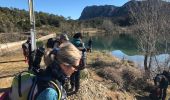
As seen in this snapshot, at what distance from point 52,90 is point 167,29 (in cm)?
2231

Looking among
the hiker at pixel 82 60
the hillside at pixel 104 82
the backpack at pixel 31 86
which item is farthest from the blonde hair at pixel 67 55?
the hillside at pixel 104 82

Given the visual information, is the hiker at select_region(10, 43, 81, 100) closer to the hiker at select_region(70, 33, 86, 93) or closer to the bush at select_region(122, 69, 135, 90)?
the hiker at select_region(70, 33, 86, 93)

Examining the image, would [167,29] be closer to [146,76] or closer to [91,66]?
[146,76]

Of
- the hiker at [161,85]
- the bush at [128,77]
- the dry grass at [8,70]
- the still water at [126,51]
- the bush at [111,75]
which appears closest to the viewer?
the dry grass at [8,70]

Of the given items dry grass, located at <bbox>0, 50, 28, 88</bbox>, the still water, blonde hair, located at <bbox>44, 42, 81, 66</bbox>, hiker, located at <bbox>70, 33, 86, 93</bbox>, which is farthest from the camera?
the still water

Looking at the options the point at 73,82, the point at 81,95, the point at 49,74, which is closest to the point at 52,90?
the point at 49,74

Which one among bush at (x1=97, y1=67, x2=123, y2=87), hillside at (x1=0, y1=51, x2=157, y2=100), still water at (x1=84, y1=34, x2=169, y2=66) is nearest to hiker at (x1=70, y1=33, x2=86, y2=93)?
hillside at (x1=0, y1=51, x2=157, y2=100)

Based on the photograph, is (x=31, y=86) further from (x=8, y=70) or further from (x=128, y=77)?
(x=128, y=77)

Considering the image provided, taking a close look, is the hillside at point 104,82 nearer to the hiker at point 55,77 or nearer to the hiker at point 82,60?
the hiker at point 82,60

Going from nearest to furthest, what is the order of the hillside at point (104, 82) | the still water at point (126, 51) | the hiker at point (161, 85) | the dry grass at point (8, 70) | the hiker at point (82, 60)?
1. the hiker at point (82, 60)
2. the hillside at point (104, 82)
3. the dry grass at point (8, 70)
4. the hiker at point (161, 85)
5. the still water at point (126, 51)

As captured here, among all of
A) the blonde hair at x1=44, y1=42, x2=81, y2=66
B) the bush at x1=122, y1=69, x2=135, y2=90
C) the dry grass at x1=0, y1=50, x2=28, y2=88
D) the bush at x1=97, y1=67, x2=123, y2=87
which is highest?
the blonde hair at x1=44, y1=42, x2=81, y2=66

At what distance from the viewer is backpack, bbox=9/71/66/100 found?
11.3 feet

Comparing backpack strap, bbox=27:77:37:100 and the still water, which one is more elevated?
backpack strap, bbox=27:77:37:100

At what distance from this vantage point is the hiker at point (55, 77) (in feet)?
11.2
